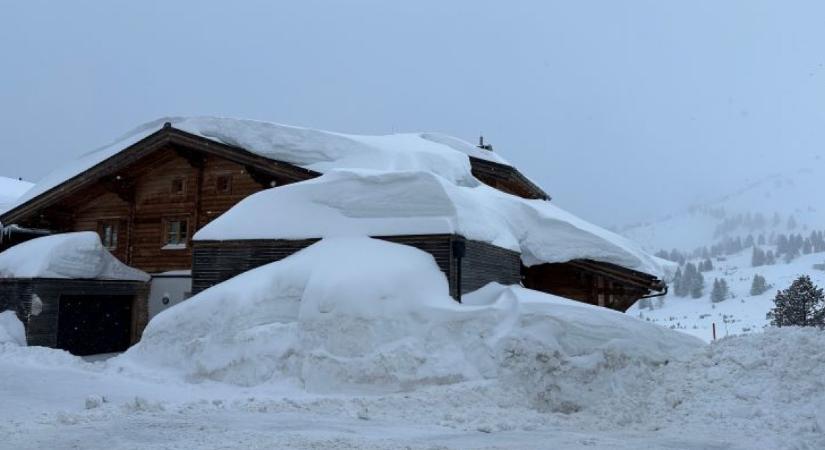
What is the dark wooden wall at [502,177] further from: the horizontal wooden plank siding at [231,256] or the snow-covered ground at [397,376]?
the horizontal wooden plank siding at [231,256]

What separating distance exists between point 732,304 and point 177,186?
94188 mm

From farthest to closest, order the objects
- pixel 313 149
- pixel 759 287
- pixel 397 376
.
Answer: pixel 759 287
pixel 313 149
pixel 397 376

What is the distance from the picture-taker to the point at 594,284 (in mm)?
18344

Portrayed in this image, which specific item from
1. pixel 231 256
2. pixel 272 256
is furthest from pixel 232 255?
pixel 272 256

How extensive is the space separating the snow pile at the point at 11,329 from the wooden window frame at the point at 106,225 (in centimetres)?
382

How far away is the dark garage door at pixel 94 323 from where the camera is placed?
1717 centimetres

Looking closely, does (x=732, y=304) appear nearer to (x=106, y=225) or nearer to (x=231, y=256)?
(x=106, y=225)

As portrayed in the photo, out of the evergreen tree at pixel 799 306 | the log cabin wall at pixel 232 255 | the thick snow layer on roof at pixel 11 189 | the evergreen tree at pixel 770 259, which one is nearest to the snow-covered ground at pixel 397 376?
the log cabin wall at pixel 232 255

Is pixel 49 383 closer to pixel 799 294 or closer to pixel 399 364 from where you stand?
pixel 399 364

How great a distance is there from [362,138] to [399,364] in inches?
452

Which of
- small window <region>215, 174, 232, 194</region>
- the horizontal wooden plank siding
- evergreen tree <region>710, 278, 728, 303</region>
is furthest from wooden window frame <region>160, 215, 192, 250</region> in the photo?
evergreen tree <region>710, 278, 728, 303</region>

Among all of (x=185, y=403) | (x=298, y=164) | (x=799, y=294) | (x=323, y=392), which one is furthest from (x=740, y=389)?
(x=799, y=294)

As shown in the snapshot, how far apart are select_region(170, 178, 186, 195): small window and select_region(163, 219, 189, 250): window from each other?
875 mm

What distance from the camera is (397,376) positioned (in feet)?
31.5
